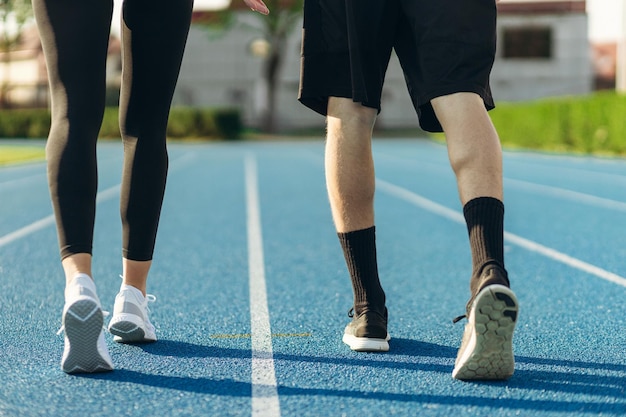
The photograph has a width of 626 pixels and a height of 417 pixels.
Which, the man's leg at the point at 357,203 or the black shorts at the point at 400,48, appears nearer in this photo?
the black shorts at the point at 400,48

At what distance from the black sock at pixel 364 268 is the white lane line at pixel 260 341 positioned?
1.16 ft

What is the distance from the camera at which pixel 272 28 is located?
4169 cm

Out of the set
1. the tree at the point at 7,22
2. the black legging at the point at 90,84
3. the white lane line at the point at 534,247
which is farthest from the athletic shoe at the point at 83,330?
the tree at the point at 7,22

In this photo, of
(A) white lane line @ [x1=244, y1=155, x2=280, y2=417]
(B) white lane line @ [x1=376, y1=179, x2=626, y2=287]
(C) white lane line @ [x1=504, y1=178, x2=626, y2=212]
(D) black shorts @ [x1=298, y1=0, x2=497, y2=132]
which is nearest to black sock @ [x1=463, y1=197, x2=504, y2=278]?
(D) black shorts @ [x1=298, y1=0, x2=497, y2=132]

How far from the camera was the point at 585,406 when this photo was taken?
212 cm

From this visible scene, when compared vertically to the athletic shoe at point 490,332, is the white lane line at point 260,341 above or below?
below

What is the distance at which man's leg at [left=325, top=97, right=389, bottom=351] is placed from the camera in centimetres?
270

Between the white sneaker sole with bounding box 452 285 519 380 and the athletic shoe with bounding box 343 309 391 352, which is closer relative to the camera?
the white sneaker sole with bounding box 452 285 519 380

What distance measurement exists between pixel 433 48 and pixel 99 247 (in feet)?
11.8

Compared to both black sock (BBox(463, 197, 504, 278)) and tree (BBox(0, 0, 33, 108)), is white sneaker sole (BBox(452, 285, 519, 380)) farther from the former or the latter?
tree (BBox(0, 0, 33, 108))

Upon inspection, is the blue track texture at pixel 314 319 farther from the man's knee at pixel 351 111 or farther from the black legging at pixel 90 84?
the man's knee at pixel 351 111

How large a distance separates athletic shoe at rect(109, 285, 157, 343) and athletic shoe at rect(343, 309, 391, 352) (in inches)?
26.5

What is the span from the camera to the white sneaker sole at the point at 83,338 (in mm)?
2270

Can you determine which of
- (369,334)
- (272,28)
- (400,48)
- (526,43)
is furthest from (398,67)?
(369,334)
